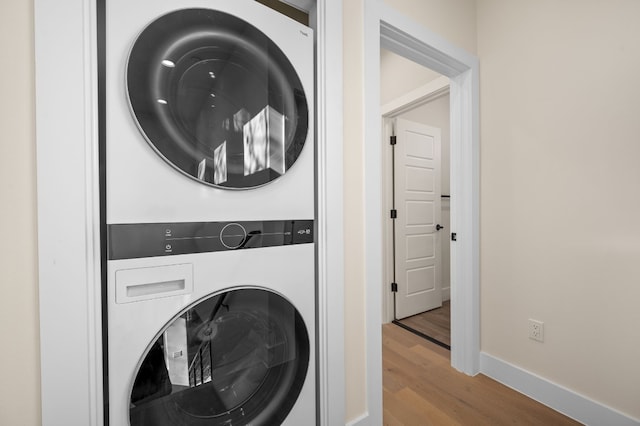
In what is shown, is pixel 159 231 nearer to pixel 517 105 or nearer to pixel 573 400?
pixel 517 105

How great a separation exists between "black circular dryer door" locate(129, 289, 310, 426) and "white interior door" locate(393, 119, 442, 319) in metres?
1.91

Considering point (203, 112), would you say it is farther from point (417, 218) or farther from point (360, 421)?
point (417, 218)

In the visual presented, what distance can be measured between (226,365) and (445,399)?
1393mm

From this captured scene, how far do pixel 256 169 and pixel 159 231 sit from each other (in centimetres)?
34

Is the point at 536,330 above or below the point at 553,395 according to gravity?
above

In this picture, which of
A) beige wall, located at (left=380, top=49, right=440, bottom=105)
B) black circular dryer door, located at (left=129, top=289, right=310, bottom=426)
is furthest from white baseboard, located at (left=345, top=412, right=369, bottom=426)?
beige wall, located at (left=380, top=49, right=440, bottom=105)

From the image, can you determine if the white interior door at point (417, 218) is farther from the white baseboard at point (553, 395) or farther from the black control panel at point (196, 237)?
the black control panel at point (196, 237)

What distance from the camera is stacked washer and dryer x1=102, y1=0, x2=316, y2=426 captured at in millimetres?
668

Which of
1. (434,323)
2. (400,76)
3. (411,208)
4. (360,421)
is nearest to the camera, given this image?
(360,421)

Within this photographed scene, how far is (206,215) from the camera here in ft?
2.56

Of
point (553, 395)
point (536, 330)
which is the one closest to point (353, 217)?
point (536, 330)

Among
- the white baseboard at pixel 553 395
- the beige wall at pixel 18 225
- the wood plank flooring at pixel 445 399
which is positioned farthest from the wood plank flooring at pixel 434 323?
the beige wall at pixel 18 225

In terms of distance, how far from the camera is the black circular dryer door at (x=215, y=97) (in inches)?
26.9

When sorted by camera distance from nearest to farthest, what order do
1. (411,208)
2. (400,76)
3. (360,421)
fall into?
(360,421) < (400,76) < (411,208)
